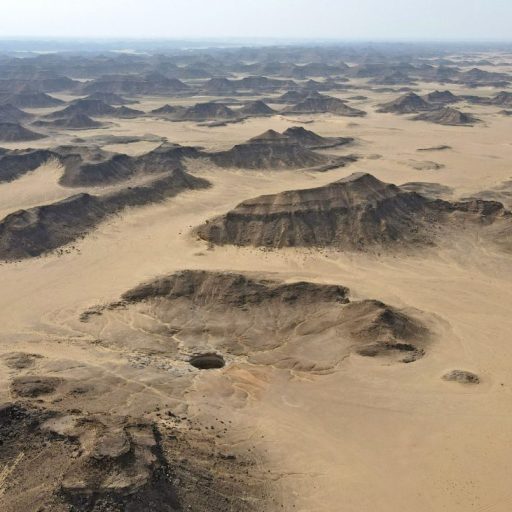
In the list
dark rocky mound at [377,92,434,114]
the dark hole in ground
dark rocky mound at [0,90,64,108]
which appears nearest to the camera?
the dark hole in ground

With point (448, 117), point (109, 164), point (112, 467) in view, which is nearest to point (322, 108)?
point (448, 117)

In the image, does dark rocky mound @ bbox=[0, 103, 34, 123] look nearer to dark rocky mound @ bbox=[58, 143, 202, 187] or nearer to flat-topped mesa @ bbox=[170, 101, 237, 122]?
flat-topped mesa @ bbox=[170, 101, 237, 122]

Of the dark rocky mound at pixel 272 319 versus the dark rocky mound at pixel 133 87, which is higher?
the dark rocky mound at pixel 133 87

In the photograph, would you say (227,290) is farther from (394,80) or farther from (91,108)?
(394,80)

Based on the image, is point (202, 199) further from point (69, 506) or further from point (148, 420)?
point (69, 506)

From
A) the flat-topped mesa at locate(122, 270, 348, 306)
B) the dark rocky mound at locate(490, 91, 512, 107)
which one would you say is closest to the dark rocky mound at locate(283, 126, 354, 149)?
the flat-topped mesa at locate(122, 270, 348, 306)

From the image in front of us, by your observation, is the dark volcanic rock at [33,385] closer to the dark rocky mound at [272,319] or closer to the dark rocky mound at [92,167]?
the dark rocky mound at [272,319]

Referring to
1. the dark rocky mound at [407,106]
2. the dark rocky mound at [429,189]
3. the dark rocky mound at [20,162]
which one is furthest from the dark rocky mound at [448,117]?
the dark rocky mound at [20,162]
